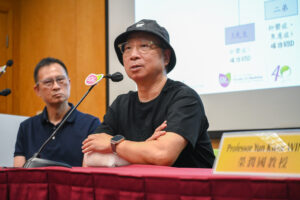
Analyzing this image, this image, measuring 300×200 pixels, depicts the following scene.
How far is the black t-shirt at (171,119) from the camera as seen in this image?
128 cm

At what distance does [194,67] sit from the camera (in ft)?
8.09

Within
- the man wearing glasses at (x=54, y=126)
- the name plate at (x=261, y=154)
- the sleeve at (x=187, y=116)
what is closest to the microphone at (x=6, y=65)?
the man wearing glasses at (x=54, y=126)

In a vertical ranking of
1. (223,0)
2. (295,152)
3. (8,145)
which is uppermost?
(223,0)

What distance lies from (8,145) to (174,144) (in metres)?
1.82

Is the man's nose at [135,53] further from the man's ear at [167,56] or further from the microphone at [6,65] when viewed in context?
the microphone at [6,65]

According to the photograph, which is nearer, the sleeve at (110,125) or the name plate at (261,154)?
the name plate at (261,154)

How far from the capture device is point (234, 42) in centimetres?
227

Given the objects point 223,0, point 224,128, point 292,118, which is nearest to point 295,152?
point 292,118

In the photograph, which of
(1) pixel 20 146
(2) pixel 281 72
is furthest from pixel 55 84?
(2) pixel 281 72

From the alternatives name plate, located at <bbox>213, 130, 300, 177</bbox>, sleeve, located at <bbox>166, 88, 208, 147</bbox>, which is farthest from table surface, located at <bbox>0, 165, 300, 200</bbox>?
sleeve, located at <bbox>166, 88, 208, 147</bbox>

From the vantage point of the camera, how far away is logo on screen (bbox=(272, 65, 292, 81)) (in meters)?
2.05

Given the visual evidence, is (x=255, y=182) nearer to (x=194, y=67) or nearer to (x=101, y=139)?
(x=101, y=139)

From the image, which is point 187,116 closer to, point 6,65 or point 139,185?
point 139,185

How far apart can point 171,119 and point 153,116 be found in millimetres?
176
